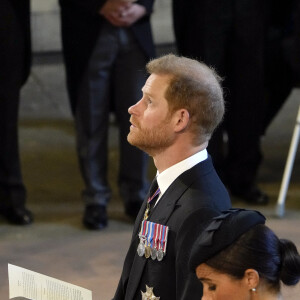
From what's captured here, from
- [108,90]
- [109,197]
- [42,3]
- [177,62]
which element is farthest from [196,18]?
[42,3]

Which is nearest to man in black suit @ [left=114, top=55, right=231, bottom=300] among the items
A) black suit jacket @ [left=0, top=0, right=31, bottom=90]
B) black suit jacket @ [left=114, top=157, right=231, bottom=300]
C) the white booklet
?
black suit jacket @ [left=114, top=157, right=231, bottom=300]

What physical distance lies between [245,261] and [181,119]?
0.61 m

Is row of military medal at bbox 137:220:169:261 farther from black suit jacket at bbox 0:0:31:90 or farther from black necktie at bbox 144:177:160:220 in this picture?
black suit jacket at bbox 0:0:31:90

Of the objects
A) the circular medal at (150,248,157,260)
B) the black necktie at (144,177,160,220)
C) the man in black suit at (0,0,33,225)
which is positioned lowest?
the man in black suit at (0,0,33,225)

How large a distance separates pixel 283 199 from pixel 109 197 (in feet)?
3.37

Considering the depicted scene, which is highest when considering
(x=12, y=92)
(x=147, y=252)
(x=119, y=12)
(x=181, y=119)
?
(x=181, y=119)

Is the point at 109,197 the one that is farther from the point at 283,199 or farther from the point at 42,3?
the point at 42,3

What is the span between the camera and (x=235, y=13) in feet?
17.7

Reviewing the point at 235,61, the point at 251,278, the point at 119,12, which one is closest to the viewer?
the point at 251,278

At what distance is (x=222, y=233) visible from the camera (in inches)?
88.4

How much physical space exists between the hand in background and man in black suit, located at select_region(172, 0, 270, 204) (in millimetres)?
536

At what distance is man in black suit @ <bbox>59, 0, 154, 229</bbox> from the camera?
5.09 m

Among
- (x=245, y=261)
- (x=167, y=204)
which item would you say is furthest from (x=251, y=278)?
(x=167, y=204)

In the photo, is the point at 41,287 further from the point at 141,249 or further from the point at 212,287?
the point at 212,287
